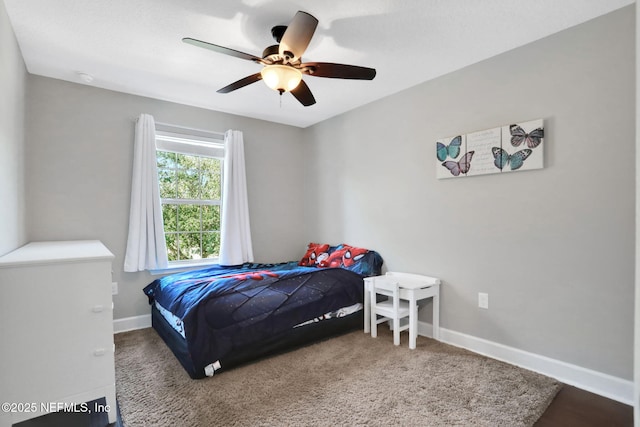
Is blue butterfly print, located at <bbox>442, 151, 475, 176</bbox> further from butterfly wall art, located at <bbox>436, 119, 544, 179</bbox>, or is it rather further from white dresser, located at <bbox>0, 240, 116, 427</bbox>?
white dresser, located at <bbox>0, 240, 116, 427</bbox>

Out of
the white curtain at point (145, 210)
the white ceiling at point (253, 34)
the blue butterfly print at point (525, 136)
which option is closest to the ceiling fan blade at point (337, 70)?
the white ceiling at point (253, 34)

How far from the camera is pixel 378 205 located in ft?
11.2

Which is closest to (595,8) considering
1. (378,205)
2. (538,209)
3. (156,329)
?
(538,209)

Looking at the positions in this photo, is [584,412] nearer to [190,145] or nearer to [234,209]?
[234,209]

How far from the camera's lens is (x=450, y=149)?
2.75 m

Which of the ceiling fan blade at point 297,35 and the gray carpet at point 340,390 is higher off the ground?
the ceiling fan blade at point 297,35

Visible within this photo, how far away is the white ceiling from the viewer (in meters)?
1.91

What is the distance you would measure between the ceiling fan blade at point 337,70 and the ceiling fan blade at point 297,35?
131mm

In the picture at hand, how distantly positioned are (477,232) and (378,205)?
3.49ft

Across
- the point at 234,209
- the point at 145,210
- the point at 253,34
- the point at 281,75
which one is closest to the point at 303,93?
the point at 281,75

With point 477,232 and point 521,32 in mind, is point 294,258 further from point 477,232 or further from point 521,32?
point 521,32

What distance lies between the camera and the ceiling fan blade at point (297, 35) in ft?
5.39

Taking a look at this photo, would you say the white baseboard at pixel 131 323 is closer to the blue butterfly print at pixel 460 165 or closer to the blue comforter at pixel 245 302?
the blue comforter at pixel 245 302

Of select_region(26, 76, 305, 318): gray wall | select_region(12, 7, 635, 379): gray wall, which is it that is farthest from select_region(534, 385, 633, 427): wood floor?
select_region(26, 76, 305, 318): gray wall
